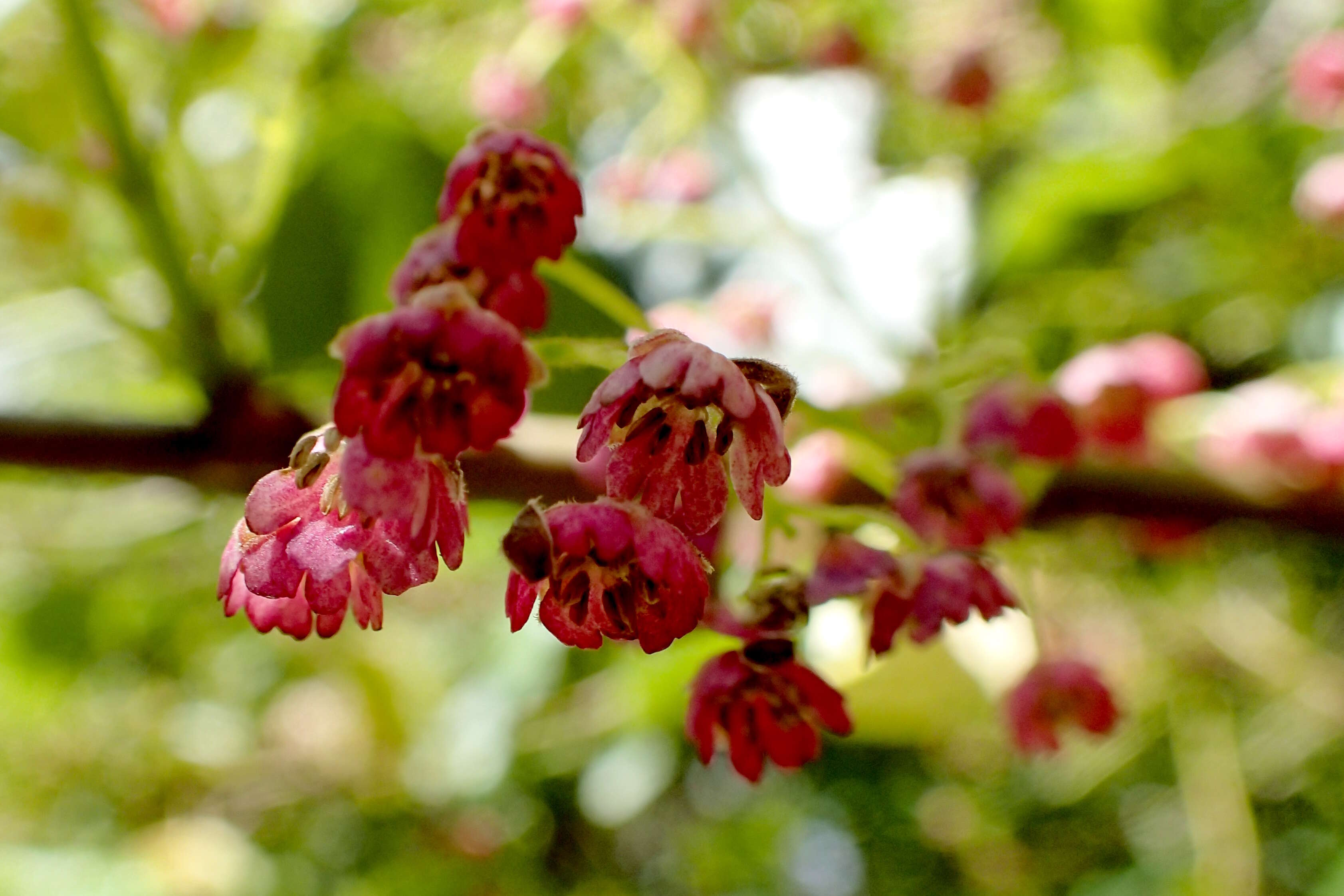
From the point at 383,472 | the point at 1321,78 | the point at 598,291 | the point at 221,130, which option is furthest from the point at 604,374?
the point at 1321,78

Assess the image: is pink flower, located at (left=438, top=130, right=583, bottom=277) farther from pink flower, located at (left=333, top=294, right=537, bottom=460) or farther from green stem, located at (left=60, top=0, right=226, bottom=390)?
green stem, located at (left=60, top=0, right=226, bottom=390)

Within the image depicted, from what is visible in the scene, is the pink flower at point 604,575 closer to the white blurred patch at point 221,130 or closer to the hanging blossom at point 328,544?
the hanging blossom at point 328,544

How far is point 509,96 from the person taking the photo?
1.40 meters

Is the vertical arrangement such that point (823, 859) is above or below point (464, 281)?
below

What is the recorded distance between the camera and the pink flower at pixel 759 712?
1.94ft

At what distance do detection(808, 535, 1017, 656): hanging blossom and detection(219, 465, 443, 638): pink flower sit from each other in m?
0.20

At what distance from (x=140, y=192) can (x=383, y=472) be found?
56 centimetres

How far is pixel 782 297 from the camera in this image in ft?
4.65

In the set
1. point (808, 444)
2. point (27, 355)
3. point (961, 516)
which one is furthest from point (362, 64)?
point (961, 516)

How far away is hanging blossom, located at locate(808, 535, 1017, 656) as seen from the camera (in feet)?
1.87

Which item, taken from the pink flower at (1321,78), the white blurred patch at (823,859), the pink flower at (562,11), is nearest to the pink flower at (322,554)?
the pink flower at (562,11)

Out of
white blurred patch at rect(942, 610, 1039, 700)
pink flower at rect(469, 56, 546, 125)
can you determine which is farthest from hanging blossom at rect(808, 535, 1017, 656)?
pink flower at rect(469, 56, 546, 125)

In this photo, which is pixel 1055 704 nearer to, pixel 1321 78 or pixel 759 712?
pixel 759 712

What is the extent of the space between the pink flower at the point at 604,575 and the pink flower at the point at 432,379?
5 centimetres
